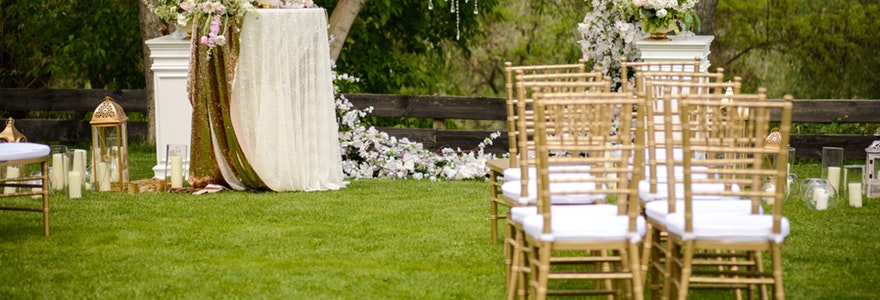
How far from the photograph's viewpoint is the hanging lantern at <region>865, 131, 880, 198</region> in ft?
28.3

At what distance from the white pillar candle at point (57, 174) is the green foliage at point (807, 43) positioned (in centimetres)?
1054

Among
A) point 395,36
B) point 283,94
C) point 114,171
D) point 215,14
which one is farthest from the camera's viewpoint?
point 395,36

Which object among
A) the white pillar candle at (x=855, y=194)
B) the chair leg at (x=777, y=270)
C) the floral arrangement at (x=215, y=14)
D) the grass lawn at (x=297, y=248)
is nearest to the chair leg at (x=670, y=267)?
the chair leg at (x=777, y=270)

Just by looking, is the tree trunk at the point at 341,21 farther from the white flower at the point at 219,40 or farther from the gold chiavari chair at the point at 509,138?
the gold chiavari chair at the point at 509,138

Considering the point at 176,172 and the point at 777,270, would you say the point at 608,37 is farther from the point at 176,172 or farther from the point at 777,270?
the point at 777,270

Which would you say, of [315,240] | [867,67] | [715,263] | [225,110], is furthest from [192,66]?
[867,67]

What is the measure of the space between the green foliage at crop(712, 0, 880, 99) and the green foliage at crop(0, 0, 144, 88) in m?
8.12

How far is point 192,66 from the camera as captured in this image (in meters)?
8.58

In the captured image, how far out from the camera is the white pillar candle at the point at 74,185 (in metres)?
8.51

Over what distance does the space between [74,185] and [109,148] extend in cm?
51

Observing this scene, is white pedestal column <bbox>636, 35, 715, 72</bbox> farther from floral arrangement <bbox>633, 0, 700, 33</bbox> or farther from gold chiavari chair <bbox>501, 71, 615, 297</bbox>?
gold chiavari chair <bbox>501, 71, 615, 297</bbox>

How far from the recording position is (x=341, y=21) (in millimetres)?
11758

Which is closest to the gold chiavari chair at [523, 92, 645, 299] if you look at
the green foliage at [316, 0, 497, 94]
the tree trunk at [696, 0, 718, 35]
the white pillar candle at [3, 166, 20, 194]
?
the white pillar candle at [3, 166, 20, 194]

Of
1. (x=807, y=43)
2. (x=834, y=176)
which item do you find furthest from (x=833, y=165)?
(x=807, y=43)
